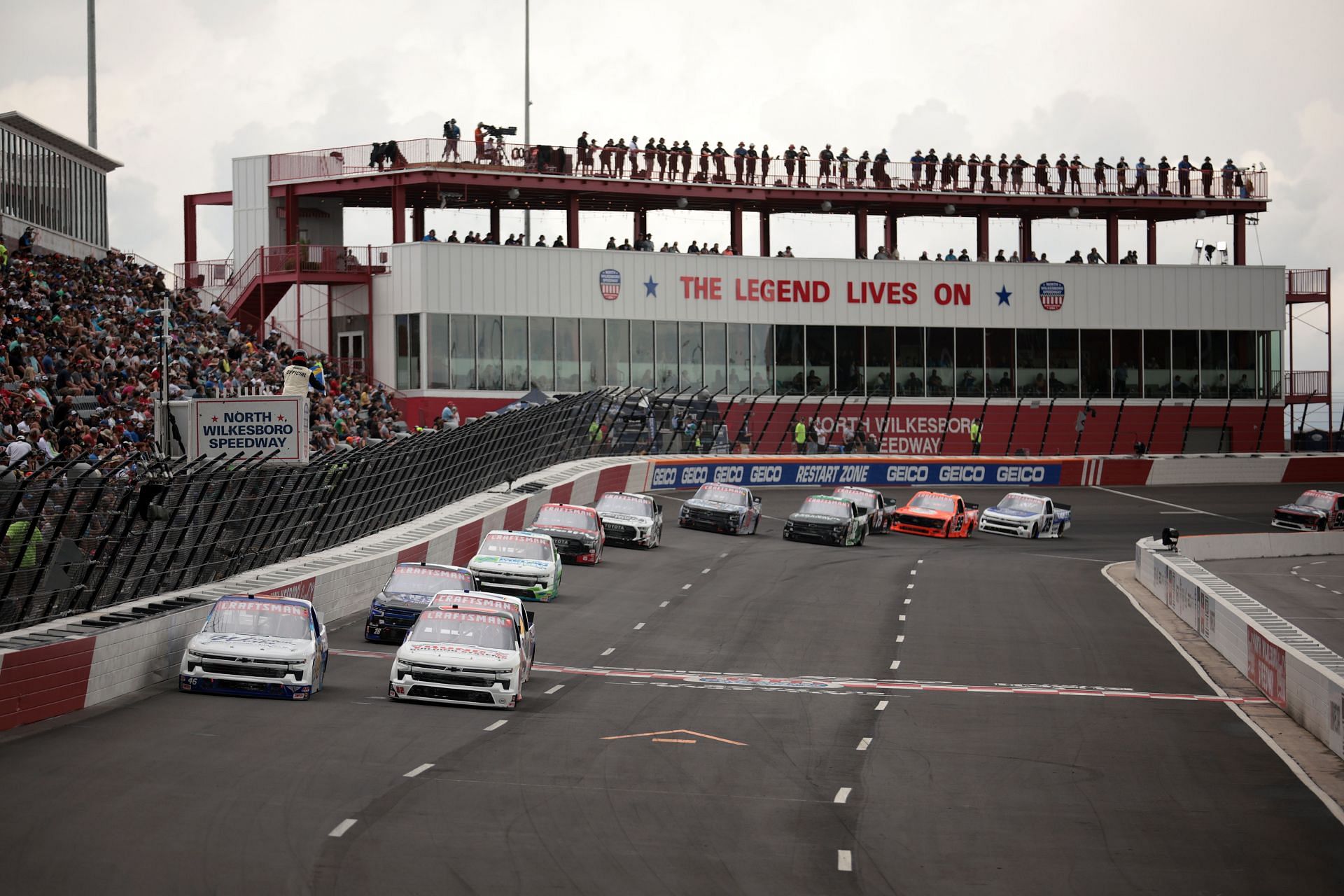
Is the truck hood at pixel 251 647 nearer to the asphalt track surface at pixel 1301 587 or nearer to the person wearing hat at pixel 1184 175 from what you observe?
the asphalt track surface at pixel 1301 587

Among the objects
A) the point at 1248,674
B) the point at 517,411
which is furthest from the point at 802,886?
the point at 517,411

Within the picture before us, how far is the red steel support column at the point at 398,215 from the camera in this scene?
59.2 meters

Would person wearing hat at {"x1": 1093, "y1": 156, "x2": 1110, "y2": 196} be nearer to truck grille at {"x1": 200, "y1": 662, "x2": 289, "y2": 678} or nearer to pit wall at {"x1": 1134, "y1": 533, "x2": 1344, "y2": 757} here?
pit wall at {"x1": 1134, "y1": 533, "x2": 1344, "y2": 757}

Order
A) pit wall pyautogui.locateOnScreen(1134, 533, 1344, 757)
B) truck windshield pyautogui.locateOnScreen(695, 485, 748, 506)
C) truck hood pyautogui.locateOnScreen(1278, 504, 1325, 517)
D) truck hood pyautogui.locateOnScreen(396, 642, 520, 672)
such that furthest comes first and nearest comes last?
1. truck hood pyautogui.locateOnScreen(1278, 504, 1325, 517)
2. truck windshield pyautogui.locateOnScreen(695, 485, 748, 506)
3. truck hood pyautogui.locateOnScreen(396, 642, 520, 672)
4. pit wall pyautogui.locateOnScreen(1134, 533, 1344, 757)

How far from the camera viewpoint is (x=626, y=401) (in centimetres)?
5094

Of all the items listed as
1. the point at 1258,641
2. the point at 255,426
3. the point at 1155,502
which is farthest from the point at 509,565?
the point at 1155,502

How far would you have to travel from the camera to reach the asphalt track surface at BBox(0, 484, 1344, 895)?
11.9 m

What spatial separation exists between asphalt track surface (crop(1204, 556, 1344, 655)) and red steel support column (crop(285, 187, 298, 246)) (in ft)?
116

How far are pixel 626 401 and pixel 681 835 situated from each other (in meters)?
38.1

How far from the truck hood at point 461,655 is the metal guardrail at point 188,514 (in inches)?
142

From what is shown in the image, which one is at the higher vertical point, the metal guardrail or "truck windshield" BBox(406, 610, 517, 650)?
the metal guardrail

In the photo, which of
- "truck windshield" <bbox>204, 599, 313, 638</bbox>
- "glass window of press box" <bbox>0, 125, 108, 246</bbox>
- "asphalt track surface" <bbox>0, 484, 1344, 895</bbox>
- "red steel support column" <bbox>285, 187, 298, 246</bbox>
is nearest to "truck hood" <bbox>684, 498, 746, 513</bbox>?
"asphalt track surface" <bbox>0, 484, 1344, 895</bbox>

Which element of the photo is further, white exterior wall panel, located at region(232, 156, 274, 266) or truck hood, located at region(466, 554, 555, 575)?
white exterior wall panel, located at region(232, 156, 274, 266)

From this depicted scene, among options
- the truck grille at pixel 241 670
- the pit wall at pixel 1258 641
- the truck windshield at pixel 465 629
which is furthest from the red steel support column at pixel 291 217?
the truck grille at pixel 241 670
